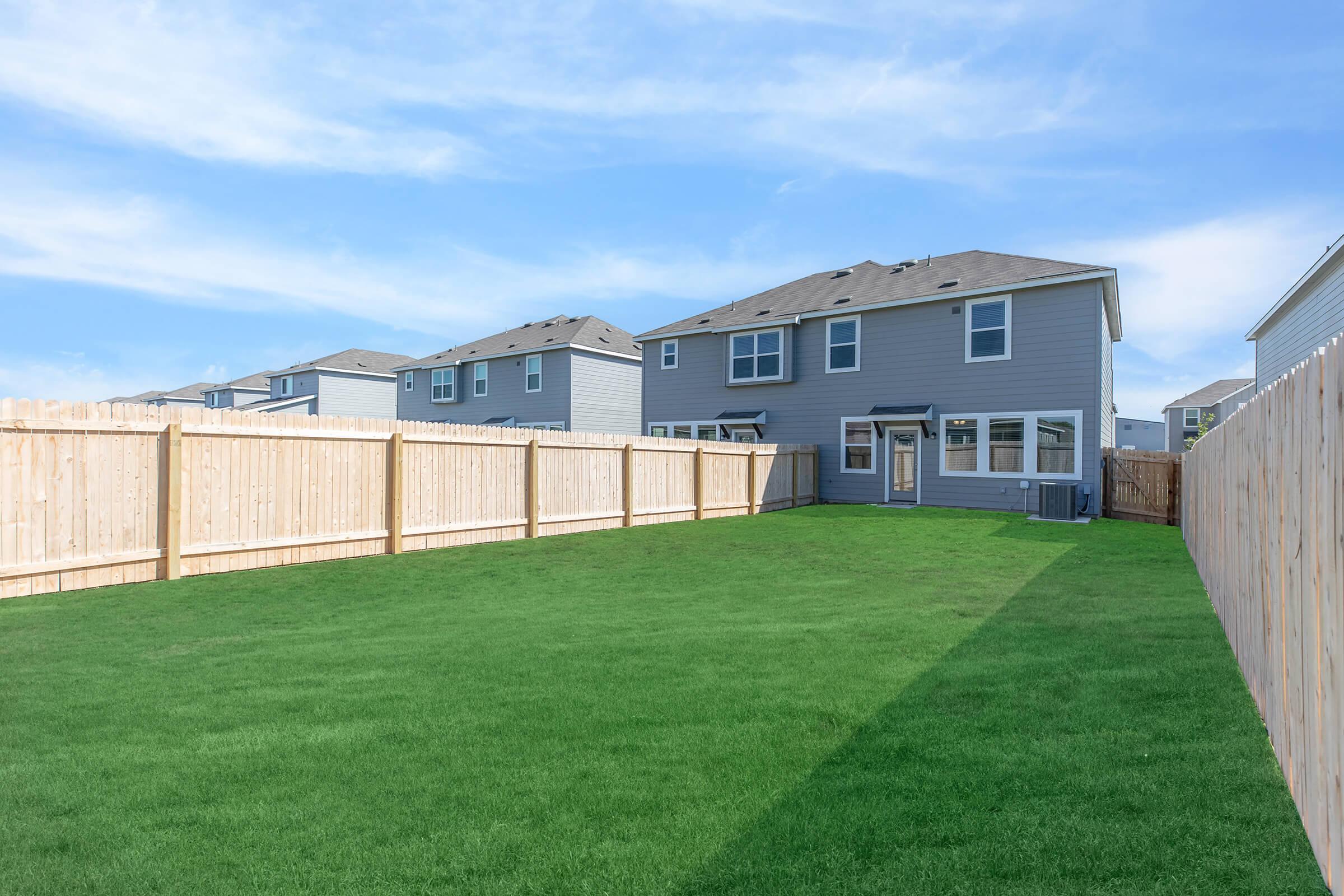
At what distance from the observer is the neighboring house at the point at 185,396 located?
57.5m

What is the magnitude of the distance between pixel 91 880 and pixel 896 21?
39.3ft

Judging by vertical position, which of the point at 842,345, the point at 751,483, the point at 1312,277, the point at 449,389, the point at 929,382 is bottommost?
the point at 751,483

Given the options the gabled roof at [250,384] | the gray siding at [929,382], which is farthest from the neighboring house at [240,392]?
the gray siding at [929,382]

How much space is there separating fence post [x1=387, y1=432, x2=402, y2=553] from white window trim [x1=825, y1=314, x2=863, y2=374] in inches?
556

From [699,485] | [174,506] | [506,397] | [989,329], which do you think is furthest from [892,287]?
[174,506]

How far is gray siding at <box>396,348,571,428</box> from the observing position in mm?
29688

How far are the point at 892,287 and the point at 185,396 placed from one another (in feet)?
194

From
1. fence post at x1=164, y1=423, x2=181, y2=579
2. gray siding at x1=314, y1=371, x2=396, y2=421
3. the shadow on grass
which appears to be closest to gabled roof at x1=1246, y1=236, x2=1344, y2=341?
the shadow on grass

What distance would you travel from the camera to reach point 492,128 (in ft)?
40.2

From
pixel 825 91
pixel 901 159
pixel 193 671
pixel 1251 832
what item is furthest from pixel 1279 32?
pixel 193 671

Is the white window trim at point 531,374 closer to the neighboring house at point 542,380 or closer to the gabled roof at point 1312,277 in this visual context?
the neighboring house at point 542,380

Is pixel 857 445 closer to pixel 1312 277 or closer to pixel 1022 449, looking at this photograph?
pixel 1022 449

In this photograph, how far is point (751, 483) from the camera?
1894cm

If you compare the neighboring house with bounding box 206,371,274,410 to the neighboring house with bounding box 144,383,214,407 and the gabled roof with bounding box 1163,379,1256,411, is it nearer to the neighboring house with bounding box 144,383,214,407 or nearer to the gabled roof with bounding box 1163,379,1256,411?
the neighboring house with bounding box 144,383,214,407
